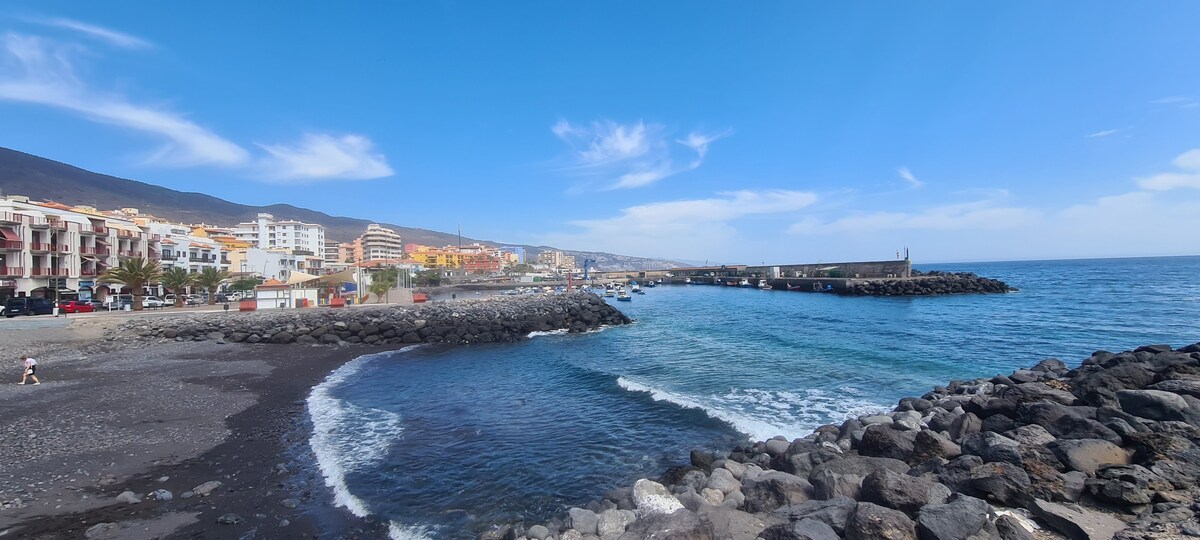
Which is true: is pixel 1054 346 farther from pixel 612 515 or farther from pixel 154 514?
pixel 154 514

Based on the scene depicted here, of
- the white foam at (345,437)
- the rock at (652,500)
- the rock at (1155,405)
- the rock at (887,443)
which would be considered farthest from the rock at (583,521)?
the rock at (1155,405)

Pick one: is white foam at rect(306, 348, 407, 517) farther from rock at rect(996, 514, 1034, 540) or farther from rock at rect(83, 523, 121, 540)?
rock at rect(996, 514, 1034, 540)

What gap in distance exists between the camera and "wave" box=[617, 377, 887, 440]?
1129 centimetres

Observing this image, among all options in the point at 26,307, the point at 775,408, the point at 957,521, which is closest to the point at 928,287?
the point at 775,408

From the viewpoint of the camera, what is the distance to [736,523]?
5.00m

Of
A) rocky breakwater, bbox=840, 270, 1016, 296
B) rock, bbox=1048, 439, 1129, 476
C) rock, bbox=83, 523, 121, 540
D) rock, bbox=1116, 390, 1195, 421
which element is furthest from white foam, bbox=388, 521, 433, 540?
rocky breakwater, bbox=840, 270, 1016, 296

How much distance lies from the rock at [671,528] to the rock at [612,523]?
339 millimetres

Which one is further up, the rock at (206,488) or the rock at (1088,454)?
the rock at (1088,454)

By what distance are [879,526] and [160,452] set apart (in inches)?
457

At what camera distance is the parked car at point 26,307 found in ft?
93.5

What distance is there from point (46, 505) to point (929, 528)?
35.7ft

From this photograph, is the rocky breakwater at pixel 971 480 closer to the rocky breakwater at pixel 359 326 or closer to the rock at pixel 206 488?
the rock at pixel 206 488

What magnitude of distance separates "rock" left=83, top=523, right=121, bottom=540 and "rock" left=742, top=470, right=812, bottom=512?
793 cm

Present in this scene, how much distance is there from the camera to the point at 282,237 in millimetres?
103312
